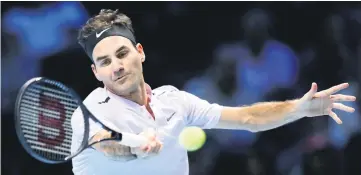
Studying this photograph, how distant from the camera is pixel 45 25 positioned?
6355mm

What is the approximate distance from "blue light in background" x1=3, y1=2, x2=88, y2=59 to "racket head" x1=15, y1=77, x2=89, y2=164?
8.36 ft

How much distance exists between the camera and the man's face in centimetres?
371

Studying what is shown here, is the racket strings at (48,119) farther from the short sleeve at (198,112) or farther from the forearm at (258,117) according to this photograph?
the forearm at (258,117)

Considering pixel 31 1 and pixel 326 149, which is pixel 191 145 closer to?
pixel 326 149

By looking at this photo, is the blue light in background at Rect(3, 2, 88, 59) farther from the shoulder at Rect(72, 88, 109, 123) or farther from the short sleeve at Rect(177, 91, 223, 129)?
the shoulder at Rect(72, 88, 109, 123)

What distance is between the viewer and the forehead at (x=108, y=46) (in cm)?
375

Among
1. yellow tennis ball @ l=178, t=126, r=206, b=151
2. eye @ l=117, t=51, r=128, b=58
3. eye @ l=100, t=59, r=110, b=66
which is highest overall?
yellow tennis ball @ l=178, t=126, r=206, b=151

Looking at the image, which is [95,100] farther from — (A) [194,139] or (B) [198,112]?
(A) [194,139]

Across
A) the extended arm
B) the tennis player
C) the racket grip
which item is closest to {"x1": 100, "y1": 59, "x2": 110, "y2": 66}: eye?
the tennis player

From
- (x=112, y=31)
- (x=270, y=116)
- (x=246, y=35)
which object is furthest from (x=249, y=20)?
(x=112, y=31)

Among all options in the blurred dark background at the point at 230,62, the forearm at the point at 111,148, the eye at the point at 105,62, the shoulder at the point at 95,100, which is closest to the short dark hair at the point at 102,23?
the eye at the point at 105,62

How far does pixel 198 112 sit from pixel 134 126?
1.80 feet

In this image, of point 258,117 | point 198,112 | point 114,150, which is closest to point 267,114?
point 258,117

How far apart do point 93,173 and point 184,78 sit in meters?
2.83
